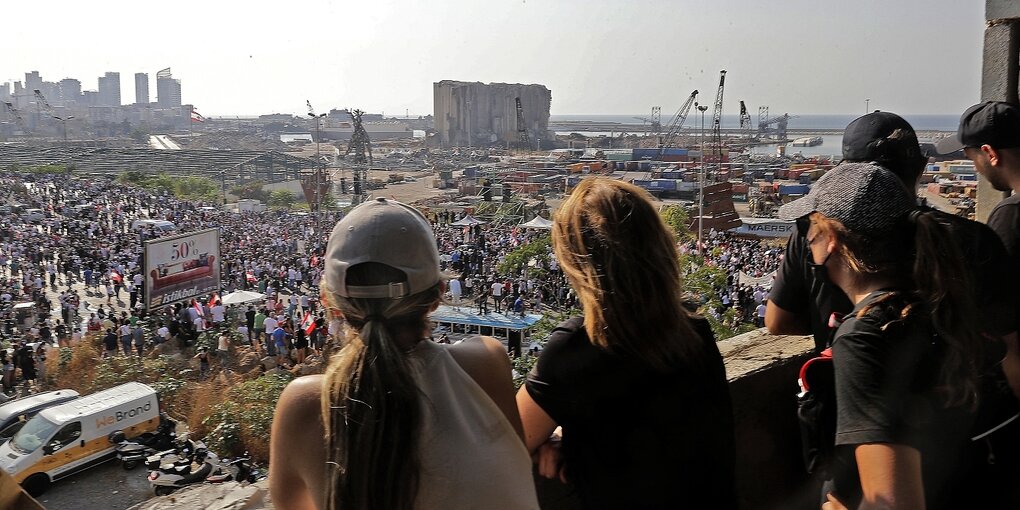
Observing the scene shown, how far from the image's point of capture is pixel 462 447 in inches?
41.1

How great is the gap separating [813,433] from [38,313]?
60.3 feet

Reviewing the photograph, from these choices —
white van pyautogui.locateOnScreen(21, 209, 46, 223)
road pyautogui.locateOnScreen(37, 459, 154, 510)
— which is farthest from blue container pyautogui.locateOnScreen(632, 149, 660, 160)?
road pyautogui.locateOnScreen(37, 459, 154, 510)

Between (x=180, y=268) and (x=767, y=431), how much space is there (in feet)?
56.2

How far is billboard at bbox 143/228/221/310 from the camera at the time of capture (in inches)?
651

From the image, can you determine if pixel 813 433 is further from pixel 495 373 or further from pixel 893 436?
pixel 495 373

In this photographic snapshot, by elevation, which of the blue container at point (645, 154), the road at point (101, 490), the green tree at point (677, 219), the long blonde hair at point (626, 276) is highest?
the blue container at point (645, 154)

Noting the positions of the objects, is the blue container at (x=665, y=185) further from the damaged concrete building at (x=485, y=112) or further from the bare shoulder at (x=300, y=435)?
the damaged concrete building at (x=485, y=112)

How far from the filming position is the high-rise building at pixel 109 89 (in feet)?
594

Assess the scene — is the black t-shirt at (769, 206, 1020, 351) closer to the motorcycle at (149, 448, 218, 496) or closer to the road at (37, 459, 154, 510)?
the motorcycle at (149, 448, 218, 496)

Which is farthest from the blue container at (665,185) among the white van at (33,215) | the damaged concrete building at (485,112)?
the damaged concrete building at (485,112)

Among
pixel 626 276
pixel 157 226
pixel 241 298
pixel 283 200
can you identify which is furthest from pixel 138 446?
pixel 283 200

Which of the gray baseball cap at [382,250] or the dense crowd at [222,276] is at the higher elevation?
the gray baseball cap at [382,250]

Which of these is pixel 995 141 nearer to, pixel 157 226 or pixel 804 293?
pixel 804 293

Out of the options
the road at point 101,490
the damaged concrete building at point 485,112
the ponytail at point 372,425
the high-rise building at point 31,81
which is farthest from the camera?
the high-rise building at point 31,81
